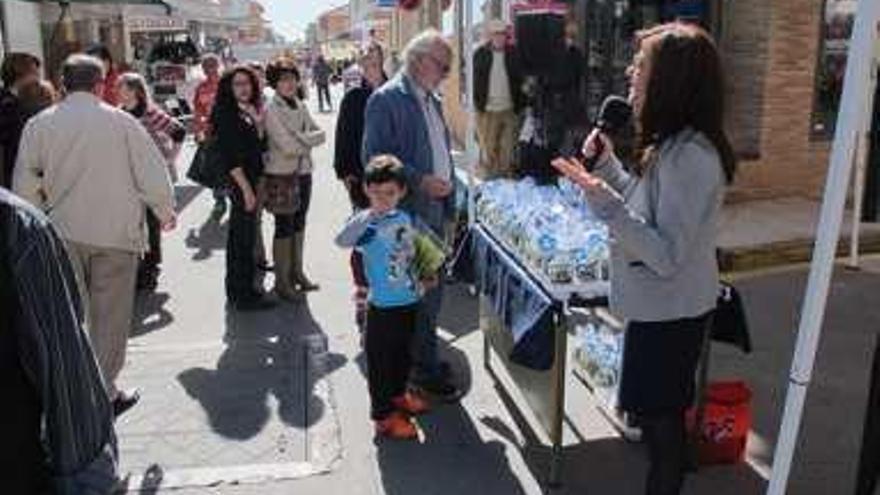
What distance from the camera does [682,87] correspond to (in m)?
3.38

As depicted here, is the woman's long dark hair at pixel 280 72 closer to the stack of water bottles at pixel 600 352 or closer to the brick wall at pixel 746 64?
the stack of water bottles at pixel 600 352

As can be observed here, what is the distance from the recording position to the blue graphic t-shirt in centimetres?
495

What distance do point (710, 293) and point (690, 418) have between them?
47.5 inches

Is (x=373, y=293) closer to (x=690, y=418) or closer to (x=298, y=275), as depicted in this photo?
(x=690, y=418)

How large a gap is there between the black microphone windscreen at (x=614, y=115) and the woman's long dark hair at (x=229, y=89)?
12.1ft

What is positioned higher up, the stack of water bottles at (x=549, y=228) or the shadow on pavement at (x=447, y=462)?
the stack of water bottles at (x=549, y=228)

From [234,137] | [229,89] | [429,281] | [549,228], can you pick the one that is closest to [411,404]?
[429,281]

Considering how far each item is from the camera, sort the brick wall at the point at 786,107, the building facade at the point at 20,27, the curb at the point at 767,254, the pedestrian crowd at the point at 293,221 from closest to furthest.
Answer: the pedestrian crowd at the point at 293,221, the curb at the point at 767,254, the brick wall at the point at 786,107, the building facade at the point at 20,27

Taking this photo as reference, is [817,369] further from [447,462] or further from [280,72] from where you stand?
[280,72]

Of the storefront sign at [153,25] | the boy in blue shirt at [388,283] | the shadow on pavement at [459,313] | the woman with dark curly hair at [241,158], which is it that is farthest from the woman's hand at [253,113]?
the storefront sign at [153,25]

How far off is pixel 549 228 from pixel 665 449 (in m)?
1.36

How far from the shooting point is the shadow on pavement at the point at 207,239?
991cm

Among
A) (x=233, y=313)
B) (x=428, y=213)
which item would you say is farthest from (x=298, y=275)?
(x=428, y=213)

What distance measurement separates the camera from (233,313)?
7539 millimetres
